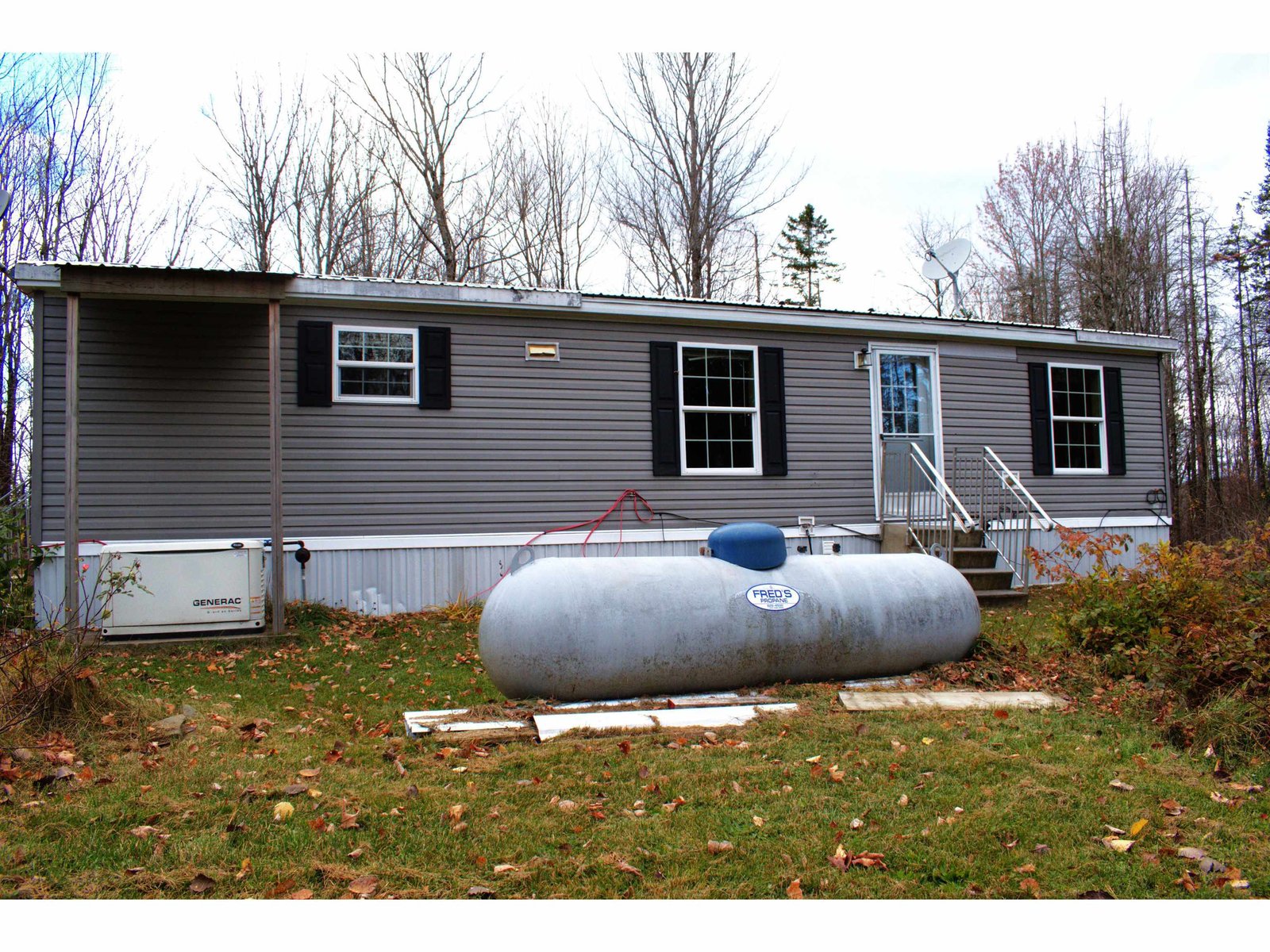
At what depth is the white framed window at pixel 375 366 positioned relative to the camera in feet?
30.6

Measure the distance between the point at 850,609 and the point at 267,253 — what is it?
Answer: 1640cm

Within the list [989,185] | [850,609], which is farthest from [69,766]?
[989,185]

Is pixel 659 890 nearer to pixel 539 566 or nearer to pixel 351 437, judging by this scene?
pixel 539 566

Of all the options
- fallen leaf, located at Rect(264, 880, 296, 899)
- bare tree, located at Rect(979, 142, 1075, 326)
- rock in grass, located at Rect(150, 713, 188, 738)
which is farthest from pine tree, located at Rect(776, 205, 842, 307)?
fallen leaf, located at Rect(264, 880, 296, 899)

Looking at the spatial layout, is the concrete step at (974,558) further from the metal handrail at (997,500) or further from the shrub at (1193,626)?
the shrub at (1193,626)

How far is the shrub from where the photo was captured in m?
4.52

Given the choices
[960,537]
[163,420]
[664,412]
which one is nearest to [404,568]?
[163,420]

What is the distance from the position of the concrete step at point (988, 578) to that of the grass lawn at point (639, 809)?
13.1ft

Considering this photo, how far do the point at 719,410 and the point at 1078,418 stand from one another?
5.51 meters

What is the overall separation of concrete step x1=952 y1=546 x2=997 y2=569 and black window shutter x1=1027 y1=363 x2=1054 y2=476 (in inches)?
113

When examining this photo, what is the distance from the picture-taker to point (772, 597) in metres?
5.90

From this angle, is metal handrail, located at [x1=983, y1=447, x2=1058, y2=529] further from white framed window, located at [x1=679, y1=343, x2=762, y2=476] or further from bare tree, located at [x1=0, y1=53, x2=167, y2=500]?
bare tree, located at [x1=0, y1=53, x2=167, y2=500]

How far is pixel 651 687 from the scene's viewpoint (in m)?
5.62

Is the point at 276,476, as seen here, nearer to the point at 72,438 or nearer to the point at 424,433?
the point at 72,438
